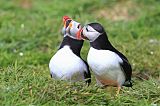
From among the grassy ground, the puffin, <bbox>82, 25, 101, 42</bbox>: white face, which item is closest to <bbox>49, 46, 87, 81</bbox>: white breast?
the puffin

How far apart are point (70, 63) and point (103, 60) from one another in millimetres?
335

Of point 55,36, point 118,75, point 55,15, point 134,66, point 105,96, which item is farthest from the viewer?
point 55,15

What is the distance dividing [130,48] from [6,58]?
170 cm

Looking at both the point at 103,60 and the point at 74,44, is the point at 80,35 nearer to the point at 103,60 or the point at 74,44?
the point at 74,44

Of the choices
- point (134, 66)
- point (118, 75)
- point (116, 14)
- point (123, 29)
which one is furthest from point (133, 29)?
point (118, 75)

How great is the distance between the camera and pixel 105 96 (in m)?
5.77

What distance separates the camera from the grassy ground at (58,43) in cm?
568

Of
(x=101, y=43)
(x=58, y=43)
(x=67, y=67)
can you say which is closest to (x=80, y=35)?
(x=101, y=43)

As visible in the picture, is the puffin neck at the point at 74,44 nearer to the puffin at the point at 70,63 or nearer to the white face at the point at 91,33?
the puffin at the point at 70,63

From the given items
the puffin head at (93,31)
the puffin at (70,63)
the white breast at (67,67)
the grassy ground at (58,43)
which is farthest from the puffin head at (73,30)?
the grassy ground at (58,43)

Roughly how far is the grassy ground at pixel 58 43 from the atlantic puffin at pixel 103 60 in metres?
0.13

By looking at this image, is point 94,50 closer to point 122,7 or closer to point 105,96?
point 105,96

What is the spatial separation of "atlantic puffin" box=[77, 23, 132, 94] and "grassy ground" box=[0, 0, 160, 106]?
13 centimetres

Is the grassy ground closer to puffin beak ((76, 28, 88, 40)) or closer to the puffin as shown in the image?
the puffin
